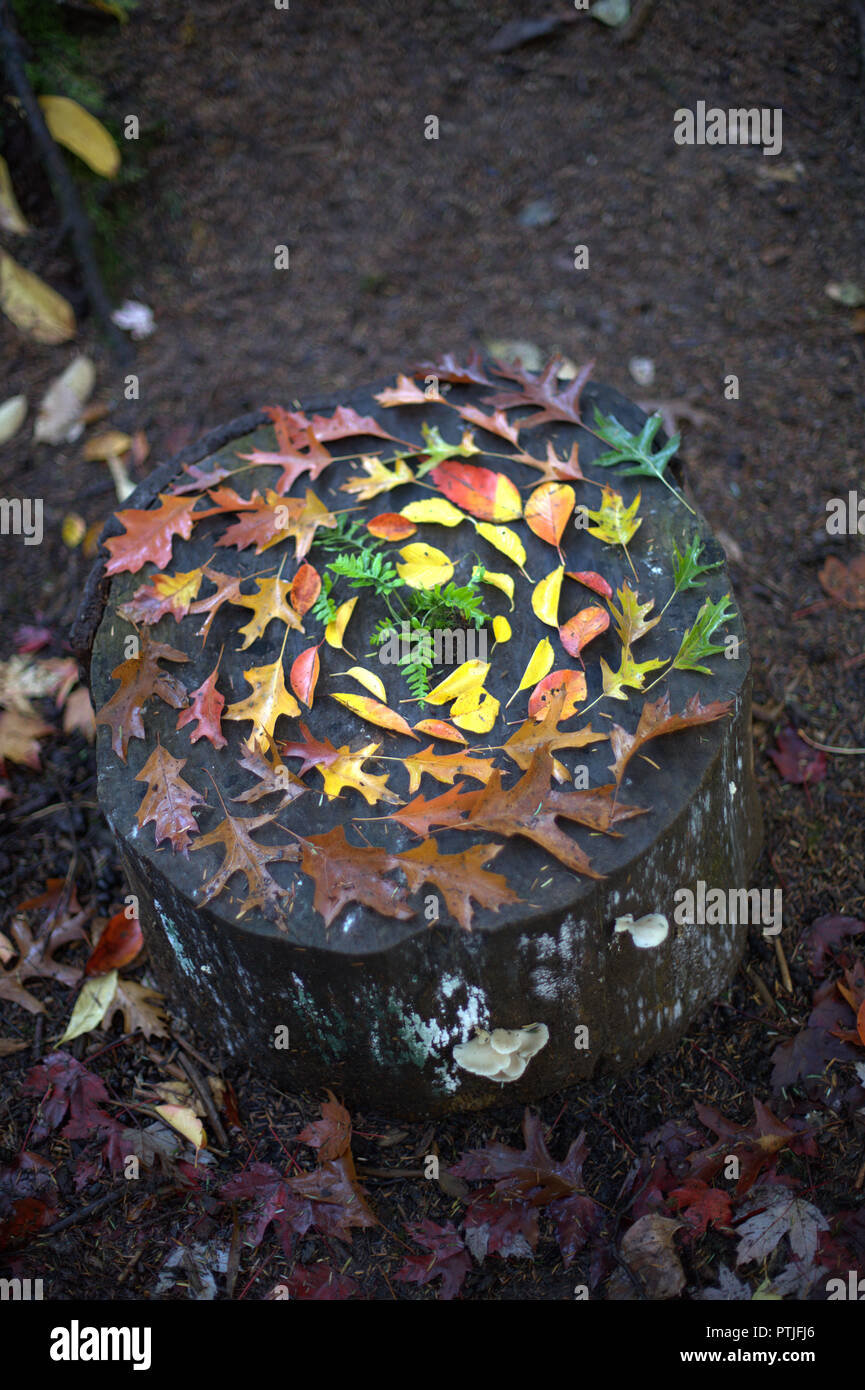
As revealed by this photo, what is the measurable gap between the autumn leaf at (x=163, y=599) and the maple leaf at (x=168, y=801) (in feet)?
1.24

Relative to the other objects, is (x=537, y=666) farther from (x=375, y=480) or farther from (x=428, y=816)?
(x=375, y=480)

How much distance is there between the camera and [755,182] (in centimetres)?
429

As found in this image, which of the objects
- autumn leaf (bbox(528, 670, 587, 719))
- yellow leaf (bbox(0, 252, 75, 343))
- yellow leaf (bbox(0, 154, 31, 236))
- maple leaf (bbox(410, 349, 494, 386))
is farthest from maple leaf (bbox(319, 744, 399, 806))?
yellow leaf (bbox(0, 154, 31, 236))

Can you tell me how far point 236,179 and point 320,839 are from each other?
12.2 feet

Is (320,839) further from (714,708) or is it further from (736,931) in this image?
(736,931)

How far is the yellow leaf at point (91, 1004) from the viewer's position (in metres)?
2.48

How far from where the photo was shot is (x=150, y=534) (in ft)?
8.03

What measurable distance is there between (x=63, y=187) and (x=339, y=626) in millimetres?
2712

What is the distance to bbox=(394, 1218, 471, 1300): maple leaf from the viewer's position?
6.70ft

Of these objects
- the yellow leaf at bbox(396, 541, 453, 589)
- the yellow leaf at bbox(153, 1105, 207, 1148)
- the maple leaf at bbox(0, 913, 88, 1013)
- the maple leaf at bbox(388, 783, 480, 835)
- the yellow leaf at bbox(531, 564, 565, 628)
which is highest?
the yellow leaf at bbox(396, 541, 453, 589)

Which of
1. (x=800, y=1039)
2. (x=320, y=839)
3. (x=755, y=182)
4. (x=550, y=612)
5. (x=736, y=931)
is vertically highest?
(x=755, y=182)

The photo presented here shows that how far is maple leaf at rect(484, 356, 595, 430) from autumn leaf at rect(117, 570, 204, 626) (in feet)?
3.25

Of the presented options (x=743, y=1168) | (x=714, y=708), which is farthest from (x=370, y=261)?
(x=743, y=1168)

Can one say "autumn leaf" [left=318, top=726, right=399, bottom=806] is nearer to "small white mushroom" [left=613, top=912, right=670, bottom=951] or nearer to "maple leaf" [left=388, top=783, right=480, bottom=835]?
"maple leaf" [left=388, top=783, right=480, bottom=835]
